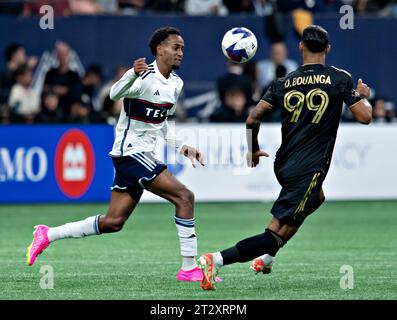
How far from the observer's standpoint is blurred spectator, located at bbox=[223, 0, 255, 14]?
880 inches

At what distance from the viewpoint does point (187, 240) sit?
34.4 feet

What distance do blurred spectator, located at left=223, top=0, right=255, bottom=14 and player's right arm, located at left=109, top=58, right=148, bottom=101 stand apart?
12.3m

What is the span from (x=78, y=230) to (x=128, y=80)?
162 centimetres

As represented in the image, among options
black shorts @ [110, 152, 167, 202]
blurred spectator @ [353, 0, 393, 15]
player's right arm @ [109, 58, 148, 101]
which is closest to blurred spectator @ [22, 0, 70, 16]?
blurred spectator @ [353, 0, 393, 15]

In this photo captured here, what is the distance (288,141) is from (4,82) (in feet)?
39.7

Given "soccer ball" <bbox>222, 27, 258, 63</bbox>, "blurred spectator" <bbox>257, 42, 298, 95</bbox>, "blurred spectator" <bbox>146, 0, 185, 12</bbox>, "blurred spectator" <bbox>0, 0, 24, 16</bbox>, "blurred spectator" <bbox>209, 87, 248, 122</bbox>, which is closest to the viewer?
"soccer ball" <bbox>222, 27, 258, 63</bbox>

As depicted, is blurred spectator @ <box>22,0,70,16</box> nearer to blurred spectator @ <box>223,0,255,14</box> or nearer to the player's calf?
blurred spectator @ <box>223,0,255,14</box>

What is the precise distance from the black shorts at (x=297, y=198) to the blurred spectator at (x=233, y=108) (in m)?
10.5

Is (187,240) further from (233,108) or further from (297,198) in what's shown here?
(233,108)

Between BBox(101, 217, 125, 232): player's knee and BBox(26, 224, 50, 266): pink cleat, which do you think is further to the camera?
BBox(26, 224, 50, 266): pink cleat

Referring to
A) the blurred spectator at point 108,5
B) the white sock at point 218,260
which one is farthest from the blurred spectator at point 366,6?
the white sock at point 218,260

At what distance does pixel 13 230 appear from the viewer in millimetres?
15586

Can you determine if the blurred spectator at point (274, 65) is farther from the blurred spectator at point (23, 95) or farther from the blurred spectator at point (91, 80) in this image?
the blurred spectator at point (23, 95)
